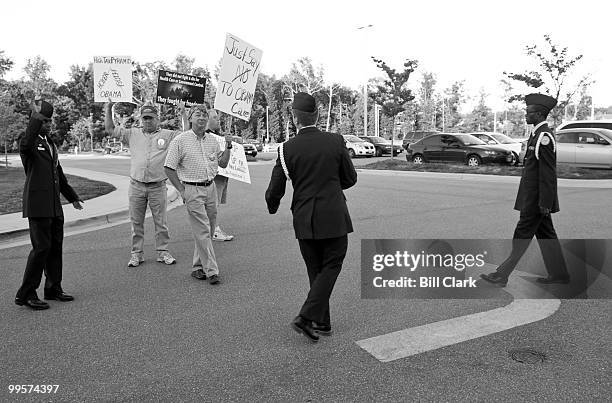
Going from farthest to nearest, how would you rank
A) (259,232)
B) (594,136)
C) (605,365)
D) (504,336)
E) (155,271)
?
1. (594,136)
2. (259,232)
3. (155,271)
4. (504,336)
5. (605,365)

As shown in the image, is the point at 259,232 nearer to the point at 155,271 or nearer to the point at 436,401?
the point at 155,271

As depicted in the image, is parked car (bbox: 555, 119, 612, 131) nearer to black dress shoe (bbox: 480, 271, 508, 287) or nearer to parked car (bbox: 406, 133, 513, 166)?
parked car (bbox: 406, 133, 513, 166)

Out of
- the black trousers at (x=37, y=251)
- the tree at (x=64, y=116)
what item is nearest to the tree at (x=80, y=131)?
the tree at (x=64, y=116)

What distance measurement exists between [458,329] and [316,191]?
156cm

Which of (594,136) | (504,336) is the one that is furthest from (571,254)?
(594,136)

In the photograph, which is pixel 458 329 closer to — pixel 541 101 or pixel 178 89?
pixel 541 101

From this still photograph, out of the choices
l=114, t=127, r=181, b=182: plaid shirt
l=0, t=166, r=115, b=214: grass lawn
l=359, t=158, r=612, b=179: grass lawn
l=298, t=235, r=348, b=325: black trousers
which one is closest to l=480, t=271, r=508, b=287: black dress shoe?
l=298, t=235, r=348, b=325: black trousers

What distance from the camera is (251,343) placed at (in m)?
4.15

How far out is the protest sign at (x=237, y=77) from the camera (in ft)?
23.5

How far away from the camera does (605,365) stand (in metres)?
3.62

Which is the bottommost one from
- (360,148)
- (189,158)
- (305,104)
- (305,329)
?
(305,329)

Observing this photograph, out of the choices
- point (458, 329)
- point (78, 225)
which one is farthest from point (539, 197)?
point (78, 225)

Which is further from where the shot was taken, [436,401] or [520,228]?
[520,228]

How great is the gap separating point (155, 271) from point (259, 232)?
106 inches
